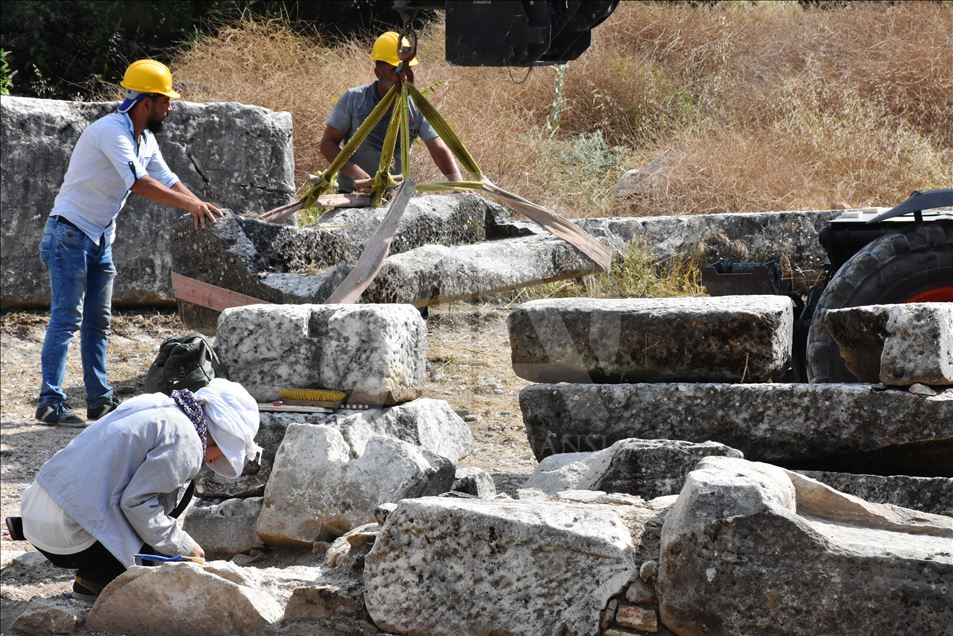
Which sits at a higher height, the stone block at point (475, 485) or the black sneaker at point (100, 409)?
the stone block at point (475, 485)

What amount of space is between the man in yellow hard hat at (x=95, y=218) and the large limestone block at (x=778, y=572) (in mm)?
3789

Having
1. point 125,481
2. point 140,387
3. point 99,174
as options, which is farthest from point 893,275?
point 140,387

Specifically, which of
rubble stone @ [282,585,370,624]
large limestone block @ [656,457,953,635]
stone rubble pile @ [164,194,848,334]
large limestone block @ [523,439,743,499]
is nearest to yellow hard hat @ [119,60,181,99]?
stone rubble pile @ [164,194,848,334]

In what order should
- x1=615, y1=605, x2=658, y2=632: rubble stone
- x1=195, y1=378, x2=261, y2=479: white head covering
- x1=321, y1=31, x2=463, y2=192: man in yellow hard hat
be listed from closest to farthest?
x1=615, y1=605, x2=658, y2=632: rubble stone
x1=195, y1=378, x2=261, y2=479: white head covering
x1=321, y1=31, x2=463, y2=192: man in yellow hard hat

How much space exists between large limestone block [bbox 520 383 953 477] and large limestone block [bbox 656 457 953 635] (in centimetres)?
107

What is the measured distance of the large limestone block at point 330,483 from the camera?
418 centimetres

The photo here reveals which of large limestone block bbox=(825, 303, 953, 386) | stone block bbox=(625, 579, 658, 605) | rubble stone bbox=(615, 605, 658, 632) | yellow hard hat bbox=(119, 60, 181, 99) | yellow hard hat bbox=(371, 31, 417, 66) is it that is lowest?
rubble stone bbox=(615, 605, 658, 632)

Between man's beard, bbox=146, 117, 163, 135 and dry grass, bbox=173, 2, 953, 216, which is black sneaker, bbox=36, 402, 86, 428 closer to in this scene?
man's beard, bbox=146, 117, 163, 135

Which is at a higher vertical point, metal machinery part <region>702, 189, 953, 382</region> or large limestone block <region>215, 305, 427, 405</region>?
metal machinery part <region>702, 189, 953, 382</region>

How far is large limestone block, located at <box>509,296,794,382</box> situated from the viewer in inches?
183

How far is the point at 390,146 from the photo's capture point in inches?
208

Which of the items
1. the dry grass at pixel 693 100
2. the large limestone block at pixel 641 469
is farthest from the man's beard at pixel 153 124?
the dry grass at pixel 693 100

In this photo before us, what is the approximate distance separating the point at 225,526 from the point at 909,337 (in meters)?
2.71

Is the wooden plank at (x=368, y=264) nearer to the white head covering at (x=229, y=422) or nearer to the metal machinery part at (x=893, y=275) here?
the white head covering at (x=229, y=422)
